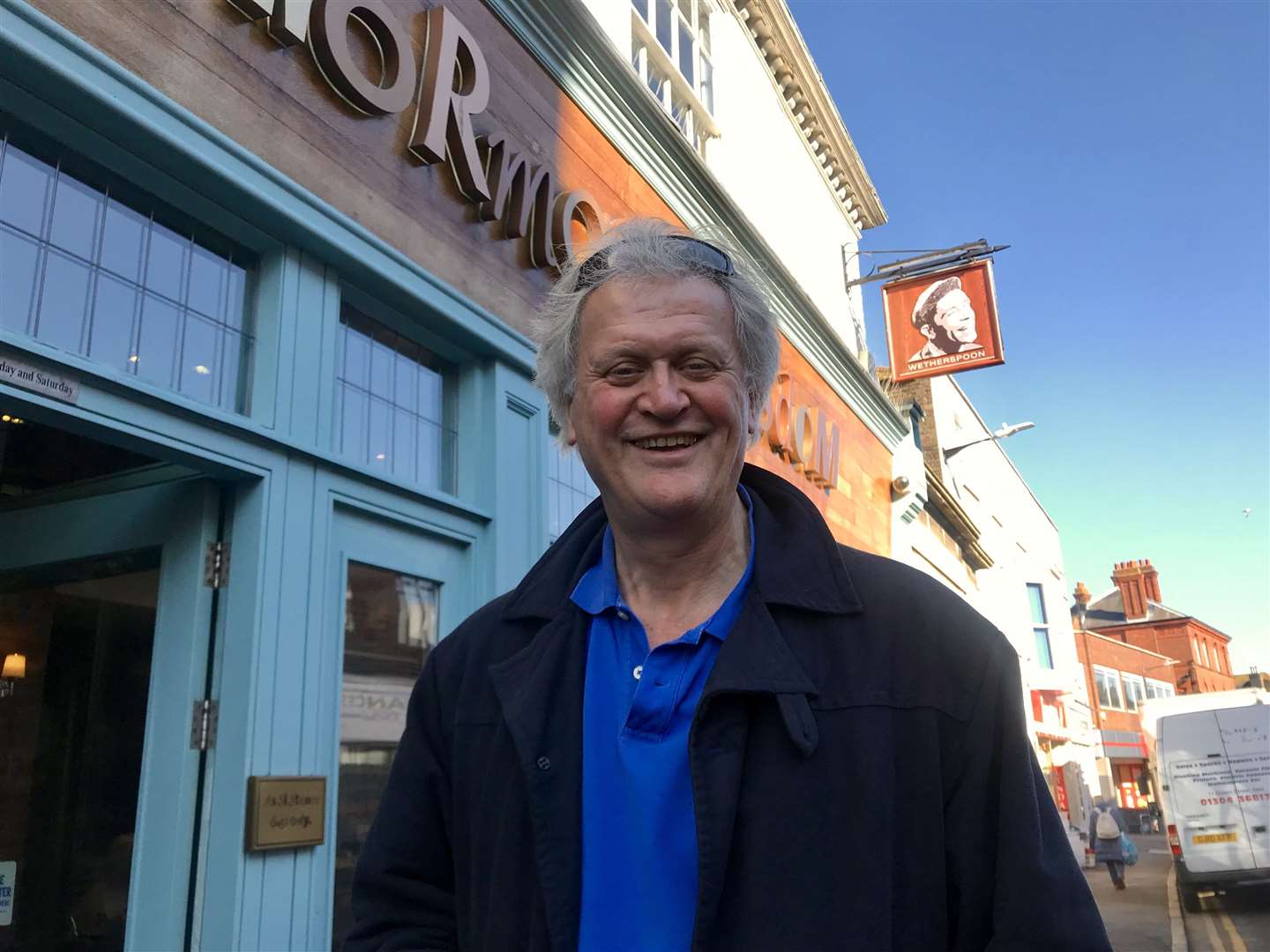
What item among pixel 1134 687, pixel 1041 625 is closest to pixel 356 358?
pixel 1041 625

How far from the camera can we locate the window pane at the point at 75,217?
3271 millimetres

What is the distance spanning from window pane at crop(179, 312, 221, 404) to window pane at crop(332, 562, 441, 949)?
0.95 metres

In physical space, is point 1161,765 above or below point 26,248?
below

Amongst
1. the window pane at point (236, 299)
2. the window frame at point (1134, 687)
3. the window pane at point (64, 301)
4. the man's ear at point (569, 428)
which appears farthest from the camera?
the window frame at point (1134, 687)

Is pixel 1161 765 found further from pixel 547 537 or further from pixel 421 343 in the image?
pixel 421 343

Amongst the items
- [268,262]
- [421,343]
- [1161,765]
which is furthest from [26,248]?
[1161,765]

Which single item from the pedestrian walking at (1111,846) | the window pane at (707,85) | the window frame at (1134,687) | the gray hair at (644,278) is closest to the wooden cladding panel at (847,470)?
the window pane at (707,85)

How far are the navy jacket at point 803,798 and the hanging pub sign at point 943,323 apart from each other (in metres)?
10.2

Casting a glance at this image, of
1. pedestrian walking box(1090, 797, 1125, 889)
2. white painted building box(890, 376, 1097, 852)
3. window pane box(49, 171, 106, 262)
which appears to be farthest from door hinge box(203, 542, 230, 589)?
pedestrian walking box(1090, 797, 1125, 889)

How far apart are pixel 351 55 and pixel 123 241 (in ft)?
4.81

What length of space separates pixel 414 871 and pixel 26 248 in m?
2.57

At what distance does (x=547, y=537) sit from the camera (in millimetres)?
5465

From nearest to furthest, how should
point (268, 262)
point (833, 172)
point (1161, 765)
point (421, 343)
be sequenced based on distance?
point (268, 262) < point (421, 343) < point (833, 172) < point (1161, 765)

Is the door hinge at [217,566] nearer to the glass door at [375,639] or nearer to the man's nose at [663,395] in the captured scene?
the glass door at [375,639]
